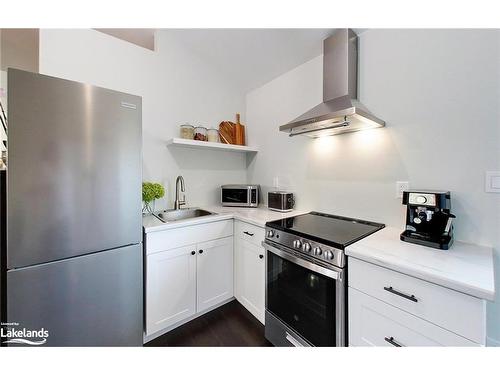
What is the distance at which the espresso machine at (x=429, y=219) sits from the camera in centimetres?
104

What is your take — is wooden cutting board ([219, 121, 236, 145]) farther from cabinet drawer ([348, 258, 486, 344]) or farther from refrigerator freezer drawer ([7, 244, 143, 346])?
cabinet drawer ([348, 258, 486, 344])

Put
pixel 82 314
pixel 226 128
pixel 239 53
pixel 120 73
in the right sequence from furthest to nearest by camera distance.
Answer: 1. pixel 226 128
2. pixel 239 53
3. pixel 120 73
4. pixel 82 314

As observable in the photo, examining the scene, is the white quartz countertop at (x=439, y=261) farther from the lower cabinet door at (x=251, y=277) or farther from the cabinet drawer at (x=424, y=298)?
the lower cabinet door at (x=251, y=277)

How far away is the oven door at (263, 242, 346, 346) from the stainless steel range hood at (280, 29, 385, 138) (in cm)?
93

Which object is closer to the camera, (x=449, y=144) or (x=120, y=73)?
(x=449, y=144)

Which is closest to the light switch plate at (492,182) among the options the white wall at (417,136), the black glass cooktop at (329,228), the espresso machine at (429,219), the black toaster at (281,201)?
the white wall at (417,136)

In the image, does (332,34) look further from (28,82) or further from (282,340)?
(282,340)

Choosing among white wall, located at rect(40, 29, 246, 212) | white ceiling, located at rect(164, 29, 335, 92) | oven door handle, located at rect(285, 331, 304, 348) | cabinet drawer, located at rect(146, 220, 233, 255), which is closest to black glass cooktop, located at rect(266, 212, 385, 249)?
cabinet drawer, located at rect(146, 220, 233, 255)

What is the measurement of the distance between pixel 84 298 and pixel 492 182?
93.1 inches

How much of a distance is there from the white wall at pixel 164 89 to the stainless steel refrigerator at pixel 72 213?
723 mm

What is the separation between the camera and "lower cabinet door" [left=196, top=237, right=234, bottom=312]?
1.69 metres

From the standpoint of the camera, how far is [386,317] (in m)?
0.91
